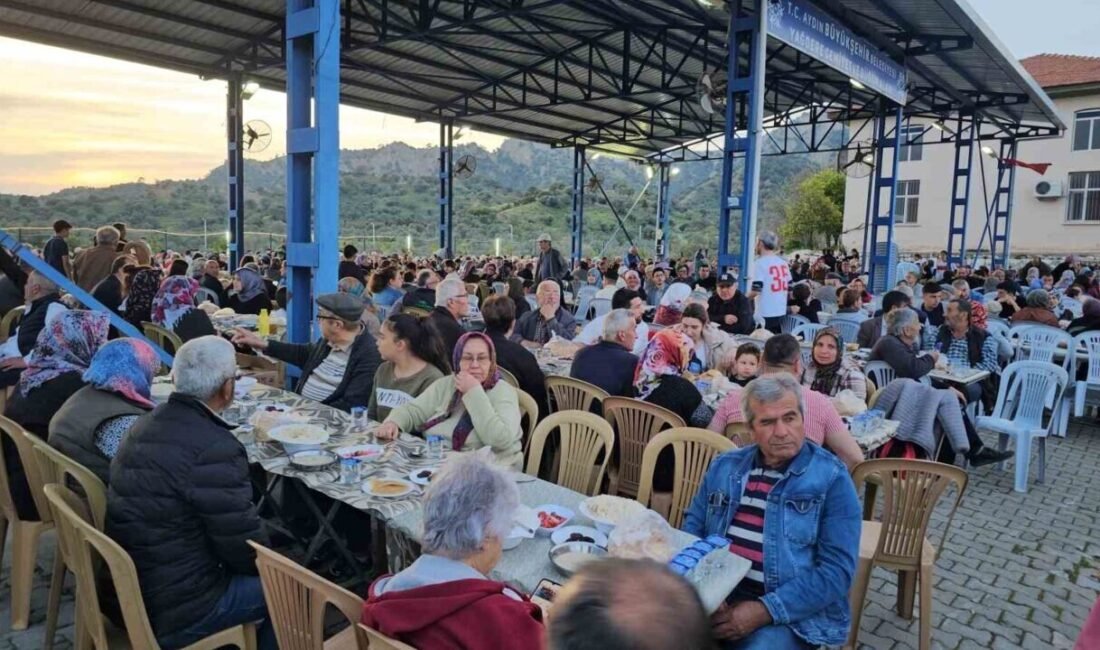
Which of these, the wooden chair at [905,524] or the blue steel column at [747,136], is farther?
the blue steel column at [747,136]

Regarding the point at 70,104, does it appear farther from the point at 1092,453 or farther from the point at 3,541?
the point at 1092,453

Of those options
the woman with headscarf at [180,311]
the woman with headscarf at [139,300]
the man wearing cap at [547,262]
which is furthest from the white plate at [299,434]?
the man wearing cap at [547,262]

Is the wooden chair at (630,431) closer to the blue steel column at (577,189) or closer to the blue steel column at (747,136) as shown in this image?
the blue steel column at (747,136)

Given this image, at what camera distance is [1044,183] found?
25359 millimetres

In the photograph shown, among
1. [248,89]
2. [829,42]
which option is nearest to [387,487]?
[829,42]

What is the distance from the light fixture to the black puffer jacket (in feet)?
38.2

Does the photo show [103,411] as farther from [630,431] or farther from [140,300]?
[140,300]

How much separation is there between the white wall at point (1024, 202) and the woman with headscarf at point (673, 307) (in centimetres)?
2154

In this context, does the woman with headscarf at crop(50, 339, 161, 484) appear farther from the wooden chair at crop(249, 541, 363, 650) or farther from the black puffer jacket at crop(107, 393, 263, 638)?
the wooden chair at crop(249, 541, 363, 650)

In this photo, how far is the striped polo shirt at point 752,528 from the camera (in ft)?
7.80

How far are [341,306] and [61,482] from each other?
194cm

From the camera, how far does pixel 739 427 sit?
3.41 m

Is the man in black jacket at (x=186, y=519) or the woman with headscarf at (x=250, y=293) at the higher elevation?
the woman with headscarf at (x=250, y=293)

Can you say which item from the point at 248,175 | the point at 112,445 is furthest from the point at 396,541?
the point at 248,175
